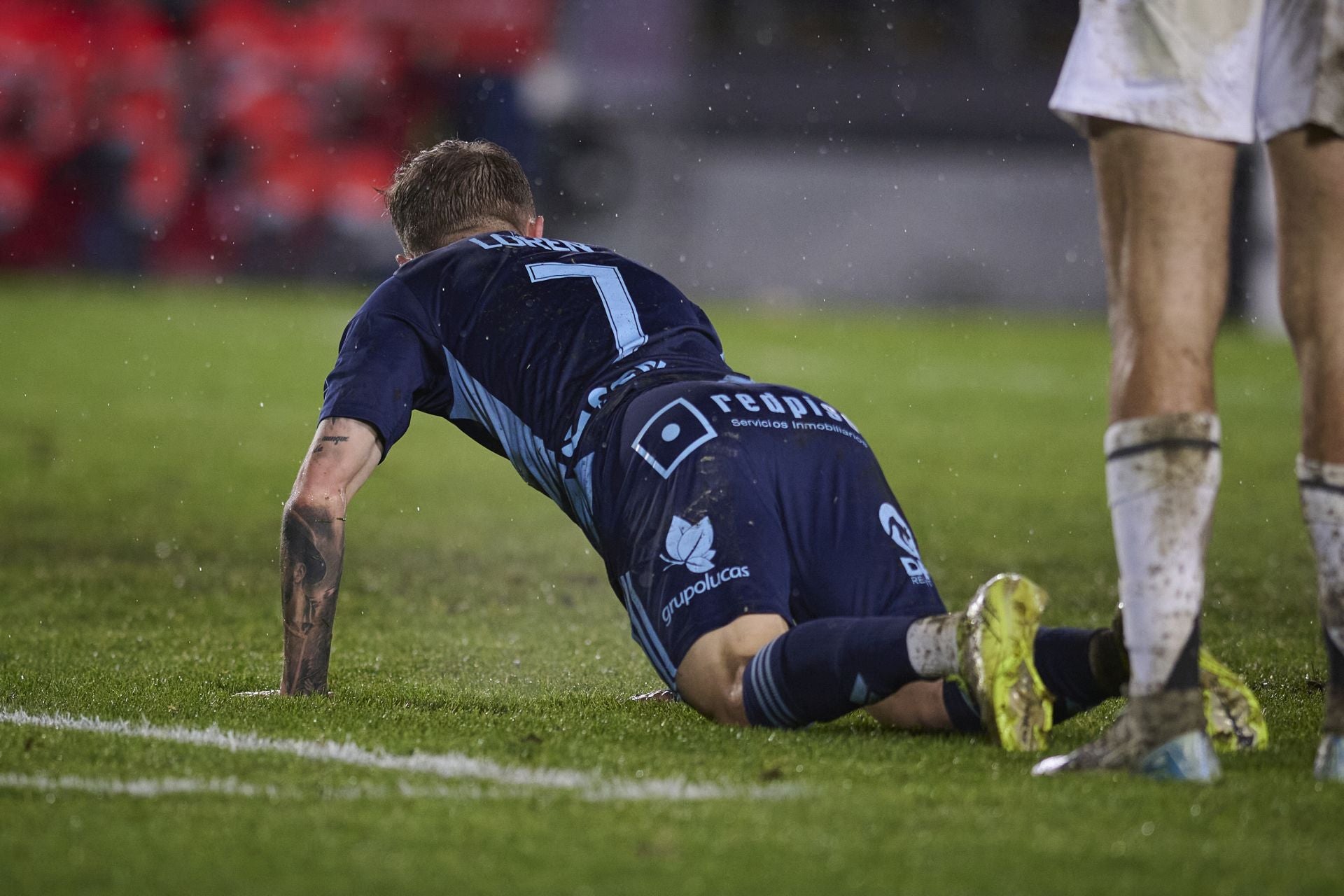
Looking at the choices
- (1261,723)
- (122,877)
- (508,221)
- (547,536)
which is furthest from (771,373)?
(122,877)

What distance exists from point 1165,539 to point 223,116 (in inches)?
849

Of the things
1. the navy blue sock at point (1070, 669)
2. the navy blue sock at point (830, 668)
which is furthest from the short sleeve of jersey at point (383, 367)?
the navy blue sock at point (1070, 669)

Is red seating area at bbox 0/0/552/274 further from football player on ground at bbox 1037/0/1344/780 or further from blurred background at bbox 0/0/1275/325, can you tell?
football player on ground at bbox 1037/0/1344/780

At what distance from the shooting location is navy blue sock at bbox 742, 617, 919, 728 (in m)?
2.69

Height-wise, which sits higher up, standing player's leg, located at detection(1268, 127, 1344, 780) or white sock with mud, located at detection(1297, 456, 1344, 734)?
standing player's leg, located at detection(1268, 127, 1344, 780)

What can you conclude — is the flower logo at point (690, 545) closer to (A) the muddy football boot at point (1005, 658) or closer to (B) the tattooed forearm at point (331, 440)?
(A) the muddy football boot at point (1005, 658)

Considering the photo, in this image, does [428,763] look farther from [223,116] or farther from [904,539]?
[223,116]

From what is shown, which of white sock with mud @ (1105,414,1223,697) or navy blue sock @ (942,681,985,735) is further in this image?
navy blue sock @ (942,681,985,735)

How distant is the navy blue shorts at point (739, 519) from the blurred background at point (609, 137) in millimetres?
17700

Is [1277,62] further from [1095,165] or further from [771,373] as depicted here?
[771,373]

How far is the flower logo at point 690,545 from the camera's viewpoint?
2.98 metres

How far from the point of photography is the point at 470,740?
2850 millimetres

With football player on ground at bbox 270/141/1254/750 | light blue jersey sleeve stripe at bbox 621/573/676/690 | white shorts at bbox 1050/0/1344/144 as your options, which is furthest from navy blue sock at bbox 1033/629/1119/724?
white shorts at bbox 1050/0/1344/144

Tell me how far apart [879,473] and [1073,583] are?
251cm
